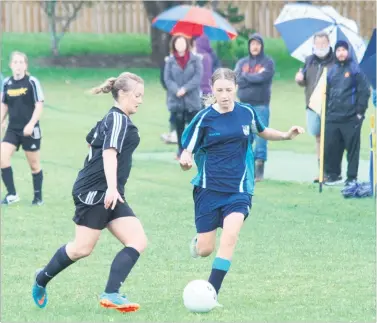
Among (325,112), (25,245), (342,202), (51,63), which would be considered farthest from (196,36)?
(51,63)

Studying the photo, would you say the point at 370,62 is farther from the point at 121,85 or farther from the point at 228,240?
the point at 121,85

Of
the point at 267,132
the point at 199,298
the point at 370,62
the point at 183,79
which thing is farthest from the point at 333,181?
the point at 199,298

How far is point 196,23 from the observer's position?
63.0 ft

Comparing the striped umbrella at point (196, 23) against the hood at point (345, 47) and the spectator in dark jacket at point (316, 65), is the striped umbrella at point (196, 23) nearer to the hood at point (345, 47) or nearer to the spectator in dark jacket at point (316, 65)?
the spectator in dark jacket at point (316, 65)

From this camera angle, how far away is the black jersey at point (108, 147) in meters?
7.96

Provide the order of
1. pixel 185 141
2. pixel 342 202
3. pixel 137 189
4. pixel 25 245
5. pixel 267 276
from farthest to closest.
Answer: pixel 137 189 < pixel 342 202 < pixel 25 245 < pixel 267 276 < pixel 185 141

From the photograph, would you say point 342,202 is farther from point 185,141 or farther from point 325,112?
point 185,141

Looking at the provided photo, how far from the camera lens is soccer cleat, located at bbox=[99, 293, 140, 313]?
310 inches

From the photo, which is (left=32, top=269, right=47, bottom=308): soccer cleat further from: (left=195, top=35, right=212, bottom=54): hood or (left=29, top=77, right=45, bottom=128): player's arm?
(left=195, top=35, right=212, bottom=54): hood

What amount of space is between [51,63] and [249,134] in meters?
24.9

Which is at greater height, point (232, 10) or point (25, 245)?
point (25, 245)

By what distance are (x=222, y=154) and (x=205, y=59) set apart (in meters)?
10.0

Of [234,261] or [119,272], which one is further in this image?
[234,261]

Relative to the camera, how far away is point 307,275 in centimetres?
930
